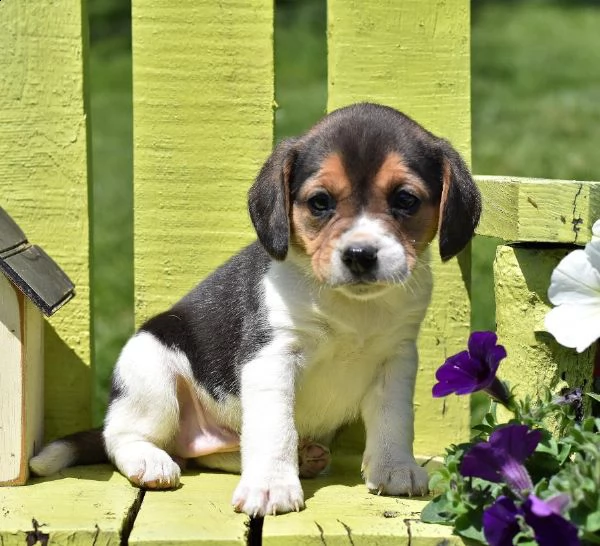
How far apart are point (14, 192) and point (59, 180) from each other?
165 mm

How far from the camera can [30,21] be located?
169 inches

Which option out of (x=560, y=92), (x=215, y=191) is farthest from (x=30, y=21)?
(x=560, y=92)

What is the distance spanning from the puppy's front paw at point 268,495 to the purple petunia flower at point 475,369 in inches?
20.8

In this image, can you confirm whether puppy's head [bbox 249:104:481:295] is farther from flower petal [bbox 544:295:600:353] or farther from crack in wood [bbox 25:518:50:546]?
crack in wood [bbox 25:518:50:546]

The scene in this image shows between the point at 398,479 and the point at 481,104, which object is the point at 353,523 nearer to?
the point at 398,479

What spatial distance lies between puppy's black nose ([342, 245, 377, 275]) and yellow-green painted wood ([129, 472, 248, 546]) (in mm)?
765

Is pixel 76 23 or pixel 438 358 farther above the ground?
pixel 76 23

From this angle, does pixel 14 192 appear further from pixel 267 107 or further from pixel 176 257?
pixel 267 107

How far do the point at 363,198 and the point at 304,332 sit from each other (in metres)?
0.50

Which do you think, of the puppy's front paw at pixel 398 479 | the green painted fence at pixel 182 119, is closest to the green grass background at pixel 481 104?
the green painted fence at pixel 182 119

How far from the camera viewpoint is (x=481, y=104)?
10.6 metres

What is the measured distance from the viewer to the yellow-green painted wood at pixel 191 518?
3.26 metres

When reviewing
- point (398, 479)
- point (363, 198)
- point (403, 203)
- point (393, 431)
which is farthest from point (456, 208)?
point (398, 479)

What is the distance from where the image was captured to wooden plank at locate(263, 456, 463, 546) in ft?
10.7
